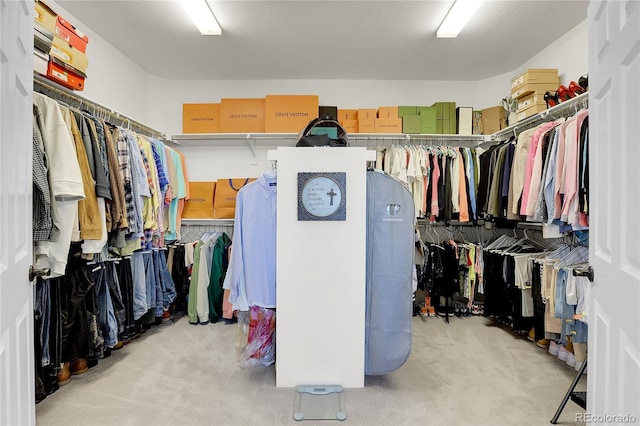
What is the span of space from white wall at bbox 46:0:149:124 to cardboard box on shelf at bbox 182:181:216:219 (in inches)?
41.4

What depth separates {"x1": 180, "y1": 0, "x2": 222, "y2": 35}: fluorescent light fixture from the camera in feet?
8.65

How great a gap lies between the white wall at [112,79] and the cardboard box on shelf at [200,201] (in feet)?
3.45

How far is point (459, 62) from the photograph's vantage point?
3.76m

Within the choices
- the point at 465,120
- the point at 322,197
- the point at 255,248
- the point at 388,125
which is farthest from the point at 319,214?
the point at 465,120

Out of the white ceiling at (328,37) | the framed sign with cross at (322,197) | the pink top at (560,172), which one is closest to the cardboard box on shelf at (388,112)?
the white ceiling at (328,37)

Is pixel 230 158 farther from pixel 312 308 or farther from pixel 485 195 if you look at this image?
pixel 485 195

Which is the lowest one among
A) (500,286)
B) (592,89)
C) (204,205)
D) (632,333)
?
(500,286)

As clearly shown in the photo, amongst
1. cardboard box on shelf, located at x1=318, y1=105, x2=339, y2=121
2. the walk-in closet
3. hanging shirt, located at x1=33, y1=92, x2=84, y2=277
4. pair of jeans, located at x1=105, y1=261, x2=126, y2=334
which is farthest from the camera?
cardboard box on shelf, located at x1=318, y1=105, x2=339, y2=121

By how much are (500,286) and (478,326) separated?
49cm

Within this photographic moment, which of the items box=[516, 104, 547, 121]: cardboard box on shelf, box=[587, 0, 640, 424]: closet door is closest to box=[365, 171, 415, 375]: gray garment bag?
box=[587, 0, 640, 424]: closet door

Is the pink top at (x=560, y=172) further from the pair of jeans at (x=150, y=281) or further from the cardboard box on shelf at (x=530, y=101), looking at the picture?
the pair of jeans at (x=150, y=281)

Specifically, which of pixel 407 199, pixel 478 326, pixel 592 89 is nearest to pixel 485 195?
pixel 478 326

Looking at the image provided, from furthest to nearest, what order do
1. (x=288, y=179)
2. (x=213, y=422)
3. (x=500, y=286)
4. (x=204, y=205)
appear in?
(x=204, y=205), (x=500, y=286), (x=288, y=179), (x=213, y=422)

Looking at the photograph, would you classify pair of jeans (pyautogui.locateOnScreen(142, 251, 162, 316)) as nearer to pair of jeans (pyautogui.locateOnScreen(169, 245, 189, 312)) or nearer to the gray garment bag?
pair of jeans (pyautogui.locateOnScreen(169, 245, 189, 312))
